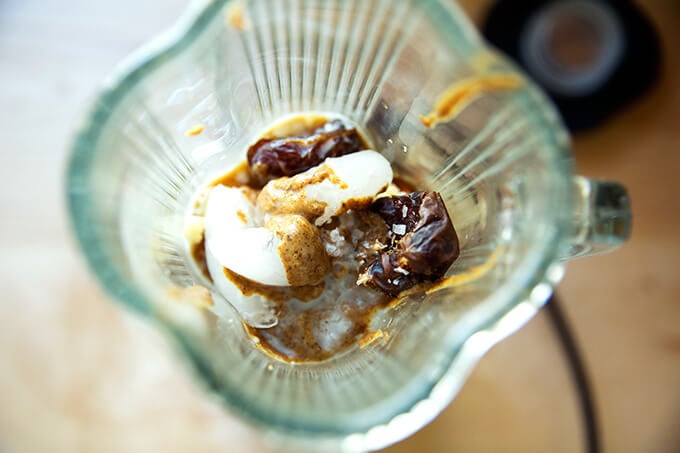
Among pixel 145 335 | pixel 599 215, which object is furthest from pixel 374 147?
pixel 145 335

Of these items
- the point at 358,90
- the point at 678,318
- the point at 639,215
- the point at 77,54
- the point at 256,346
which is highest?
the point at 77,54

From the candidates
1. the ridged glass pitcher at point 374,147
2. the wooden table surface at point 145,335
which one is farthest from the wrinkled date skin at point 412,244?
the wooden table surface at point 145,335

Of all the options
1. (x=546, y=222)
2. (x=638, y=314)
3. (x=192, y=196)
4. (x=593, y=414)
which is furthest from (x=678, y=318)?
(x=192, y=196)

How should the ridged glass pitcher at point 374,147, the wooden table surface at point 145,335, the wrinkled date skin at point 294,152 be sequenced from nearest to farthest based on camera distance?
the ridged glass pitcher at point 374,147 → the wrinkled date skin at point 294,152 → the wooden table surface at point 145,335

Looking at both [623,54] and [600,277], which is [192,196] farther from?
[623,54]

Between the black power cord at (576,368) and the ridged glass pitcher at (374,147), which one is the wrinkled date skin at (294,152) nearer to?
the ridged glass pitcher at (374,147)

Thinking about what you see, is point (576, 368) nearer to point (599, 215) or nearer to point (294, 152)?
point (599, 215)
